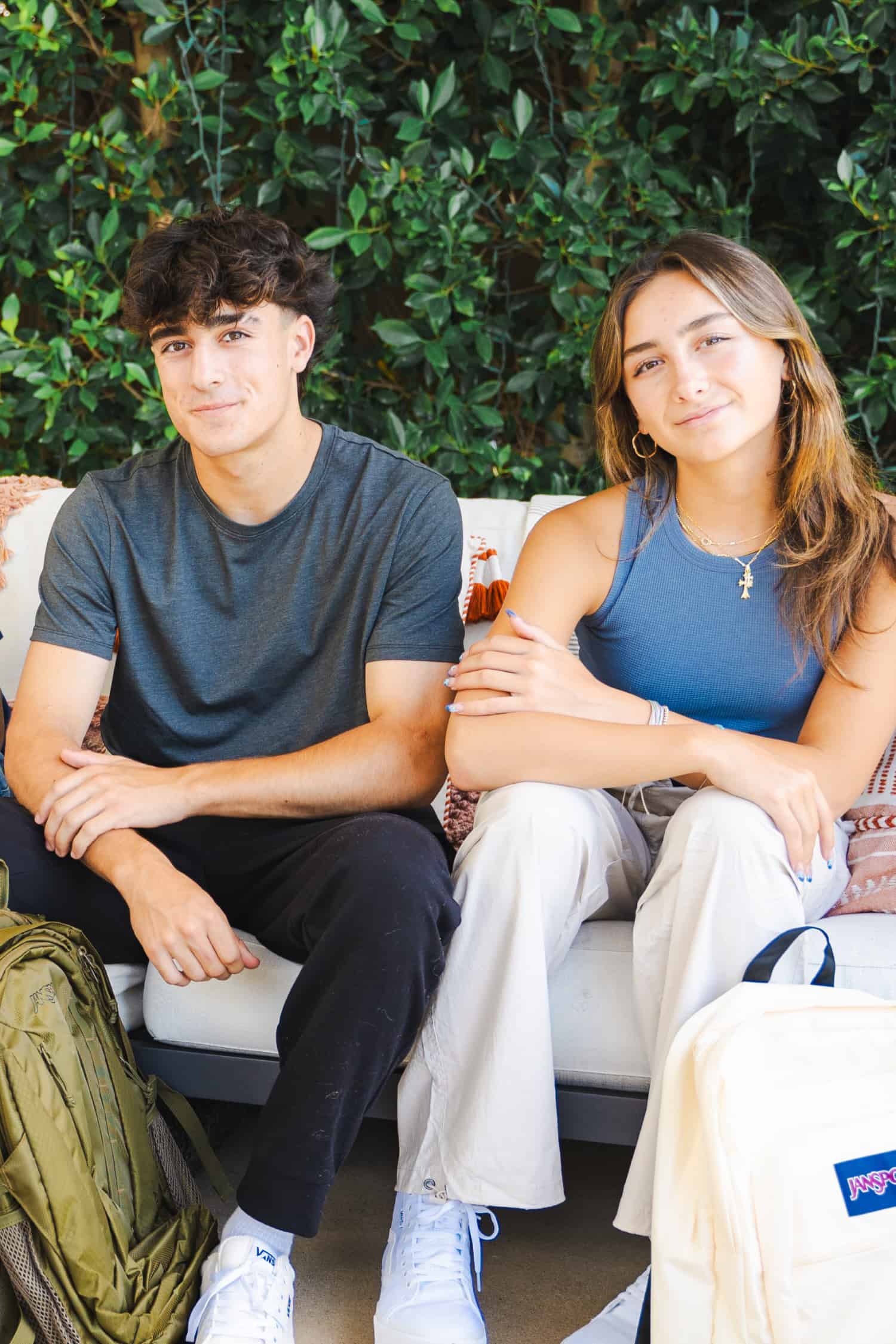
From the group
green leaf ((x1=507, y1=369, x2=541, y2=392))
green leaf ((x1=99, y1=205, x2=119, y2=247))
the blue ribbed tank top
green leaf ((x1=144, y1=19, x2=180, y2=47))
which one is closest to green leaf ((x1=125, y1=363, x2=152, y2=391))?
green leaf ((x1=99, y1=205, x2=119, y2=247))

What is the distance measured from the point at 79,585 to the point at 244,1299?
2.86 ft

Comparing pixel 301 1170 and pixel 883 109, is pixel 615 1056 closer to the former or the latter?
pixel 301 1170

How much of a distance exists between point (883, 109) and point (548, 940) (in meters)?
1.68

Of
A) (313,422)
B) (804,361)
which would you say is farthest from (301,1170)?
(804,361)

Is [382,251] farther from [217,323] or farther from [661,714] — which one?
[661,714]

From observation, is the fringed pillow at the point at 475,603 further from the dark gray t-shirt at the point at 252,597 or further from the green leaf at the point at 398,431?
the green leaf at the point at 398,431

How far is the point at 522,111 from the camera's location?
2236mm

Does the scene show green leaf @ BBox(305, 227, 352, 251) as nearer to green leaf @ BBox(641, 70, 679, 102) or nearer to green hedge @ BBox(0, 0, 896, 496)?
green hedge @ BBox(0, 0, 896, 496)

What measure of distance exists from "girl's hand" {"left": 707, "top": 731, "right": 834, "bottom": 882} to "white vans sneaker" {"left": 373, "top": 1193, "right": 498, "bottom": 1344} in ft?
1.71

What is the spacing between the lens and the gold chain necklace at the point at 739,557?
1513mm

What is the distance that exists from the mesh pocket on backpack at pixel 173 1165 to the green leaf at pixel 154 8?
2040mm

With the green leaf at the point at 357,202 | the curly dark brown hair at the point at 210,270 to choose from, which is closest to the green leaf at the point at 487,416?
the green leaf at the point at 357,202

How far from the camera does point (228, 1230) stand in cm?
122

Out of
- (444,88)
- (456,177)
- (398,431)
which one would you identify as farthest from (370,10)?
(398,431)
